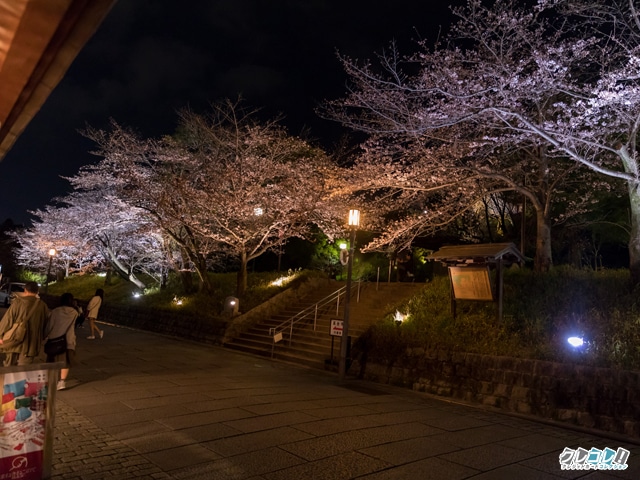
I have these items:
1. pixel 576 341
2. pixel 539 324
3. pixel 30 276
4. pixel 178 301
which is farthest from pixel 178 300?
pixel 30 276

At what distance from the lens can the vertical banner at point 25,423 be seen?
13.7 ft

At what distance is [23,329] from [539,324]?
10.5 meters

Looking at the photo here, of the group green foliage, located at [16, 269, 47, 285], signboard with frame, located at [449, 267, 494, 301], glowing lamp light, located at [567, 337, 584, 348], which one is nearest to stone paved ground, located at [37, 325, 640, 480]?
glowing lamp light, located at [567, 337, 584, 348]

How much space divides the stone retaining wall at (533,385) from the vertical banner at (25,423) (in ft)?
27.7

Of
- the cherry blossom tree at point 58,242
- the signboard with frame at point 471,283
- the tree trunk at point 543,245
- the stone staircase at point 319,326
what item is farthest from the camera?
the cherry blossom tree at point 58,242

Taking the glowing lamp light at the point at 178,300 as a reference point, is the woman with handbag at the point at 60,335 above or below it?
below

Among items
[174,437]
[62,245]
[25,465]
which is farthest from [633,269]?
[62,245]

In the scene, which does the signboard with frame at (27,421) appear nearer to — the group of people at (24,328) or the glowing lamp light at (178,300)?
the group of people at (24,328)

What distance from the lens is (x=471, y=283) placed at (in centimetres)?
1208

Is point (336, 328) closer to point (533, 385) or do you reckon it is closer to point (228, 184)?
point (533, 385)

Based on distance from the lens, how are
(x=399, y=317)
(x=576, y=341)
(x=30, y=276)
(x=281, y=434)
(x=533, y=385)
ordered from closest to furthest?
(x=281, y=434) < (x=533, y=385) < (x=576, y=341) < (x=399, y=317) < (x=30, y=276)

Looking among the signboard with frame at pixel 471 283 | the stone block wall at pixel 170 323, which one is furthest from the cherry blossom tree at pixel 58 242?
the signboard with frame at pixel 471 283

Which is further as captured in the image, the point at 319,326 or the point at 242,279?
the point at 242,279

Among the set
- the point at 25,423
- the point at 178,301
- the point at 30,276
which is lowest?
the point at 25,423
